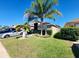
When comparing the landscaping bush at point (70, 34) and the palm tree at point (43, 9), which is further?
the palm tree at point (43, 9)

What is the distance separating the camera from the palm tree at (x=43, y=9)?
3325cm

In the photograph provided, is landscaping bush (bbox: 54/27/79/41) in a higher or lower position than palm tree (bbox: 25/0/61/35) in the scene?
lower

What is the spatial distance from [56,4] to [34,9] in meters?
3.82

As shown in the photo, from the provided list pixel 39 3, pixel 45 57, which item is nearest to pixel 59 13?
pixel 39 3

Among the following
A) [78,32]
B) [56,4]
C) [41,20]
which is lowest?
[78,32]

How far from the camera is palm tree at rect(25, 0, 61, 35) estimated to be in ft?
109

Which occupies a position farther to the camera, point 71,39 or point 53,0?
point 53,0

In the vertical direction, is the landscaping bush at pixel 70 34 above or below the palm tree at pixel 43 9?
below

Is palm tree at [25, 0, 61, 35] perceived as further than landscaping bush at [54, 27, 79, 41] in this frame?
Yes

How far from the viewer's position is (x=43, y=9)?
33.6 metres

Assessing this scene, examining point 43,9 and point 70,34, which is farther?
point 43,9

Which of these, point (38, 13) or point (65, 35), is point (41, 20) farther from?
point (65, 35)

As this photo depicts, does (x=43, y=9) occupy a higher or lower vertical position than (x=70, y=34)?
higher

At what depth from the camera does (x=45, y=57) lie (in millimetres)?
13398
